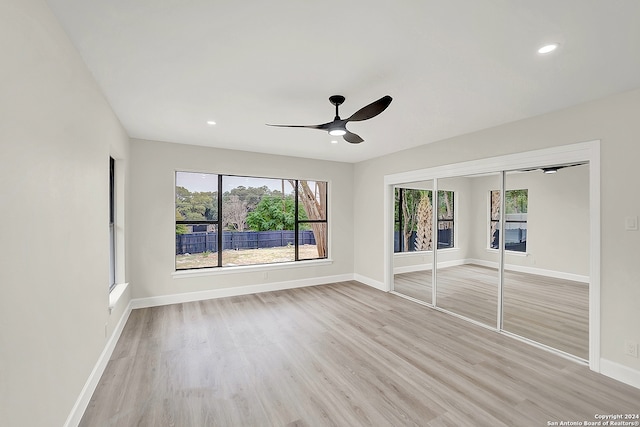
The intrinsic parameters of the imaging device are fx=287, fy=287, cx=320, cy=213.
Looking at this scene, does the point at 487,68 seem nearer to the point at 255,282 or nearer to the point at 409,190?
the point at 409,190

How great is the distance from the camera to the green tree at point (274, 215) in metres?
5.52

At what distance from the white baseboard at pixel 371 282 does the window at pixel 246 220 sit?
3.00 feet

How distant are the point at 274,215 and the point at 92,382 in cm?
372

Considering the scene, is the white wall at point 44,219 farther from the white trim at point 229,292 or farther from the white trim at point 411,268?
the white trim at point 411,268

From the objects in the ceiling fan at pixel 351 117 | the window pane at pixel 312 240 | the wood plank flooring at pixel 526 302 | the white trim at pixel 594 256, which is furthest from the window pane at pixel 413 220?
the ceiling fan at pixel 351 117

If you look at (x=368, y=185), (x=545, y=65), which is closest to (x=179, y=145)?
(x=368, y=185)

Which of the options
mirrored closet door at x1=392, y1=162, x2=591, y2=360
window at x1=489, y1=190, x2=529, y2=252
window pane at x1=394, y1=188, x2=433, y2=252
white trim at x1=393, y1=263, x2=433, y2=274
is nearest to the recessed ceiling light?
mirrored closet door at x1=392, y1=162, x2=591, y2=360

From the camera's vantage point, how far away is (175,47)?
201 cm

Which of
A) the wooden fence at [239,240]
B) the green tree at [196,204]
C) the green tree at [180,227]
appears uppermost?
the green tree at [196,204]

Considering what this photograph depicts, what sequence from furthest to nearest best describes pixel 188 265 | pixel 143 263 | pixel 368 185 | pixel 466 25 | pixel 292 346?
pixel 368 185
pixel 188 265
pixel 143 263
pixel 292 346
pixel 466 25

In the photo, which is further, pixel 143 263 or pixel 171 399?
pixel 143 263

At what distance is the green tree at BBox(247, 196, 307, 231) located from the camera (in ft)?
18.1

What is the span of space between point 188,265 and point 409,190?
4104 mm

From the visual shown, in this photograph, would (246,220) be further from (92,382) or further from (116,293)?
(92,382)
